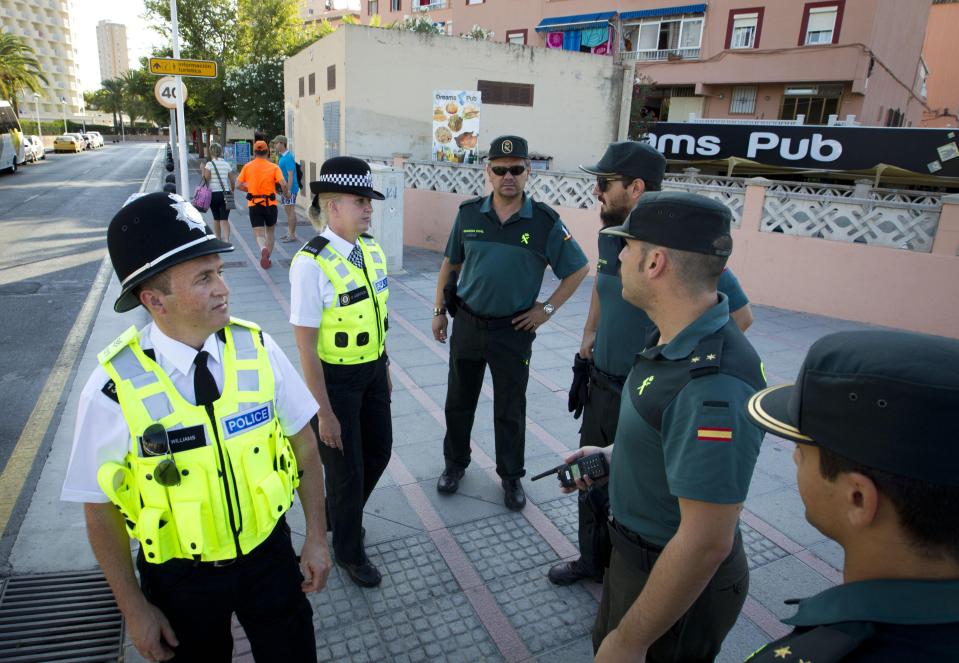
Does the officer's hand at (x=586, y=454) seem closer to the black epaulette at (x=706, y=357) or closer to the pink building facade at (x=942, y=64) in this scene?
the black epaulette at (x=706, y=357)

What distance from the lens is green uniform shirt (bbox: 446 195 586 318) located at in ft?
12.1

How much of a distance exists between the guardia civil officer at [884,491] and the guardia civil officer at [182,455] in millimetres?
1431

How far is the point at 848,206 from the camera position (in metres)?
8.09

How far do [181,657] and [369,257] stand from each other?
1850mm

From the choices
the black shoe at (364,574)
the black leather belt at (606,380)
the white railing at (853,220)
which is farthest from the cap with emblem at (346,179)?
the white railing at (853,220)

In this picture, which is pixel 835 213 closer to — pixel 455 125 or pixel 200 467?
pixel 455 125

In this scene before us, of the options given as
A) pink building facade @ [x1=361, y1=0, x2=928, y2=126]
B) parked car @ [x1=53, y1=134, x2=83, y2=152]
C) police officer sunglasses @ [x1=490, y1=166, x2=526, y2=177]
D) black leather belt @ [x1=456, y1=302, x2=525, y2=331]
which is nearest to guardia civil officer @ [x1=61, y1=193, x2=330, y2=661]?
black leather belt @ [x1=456, y1=302, x2=525, y2=331]

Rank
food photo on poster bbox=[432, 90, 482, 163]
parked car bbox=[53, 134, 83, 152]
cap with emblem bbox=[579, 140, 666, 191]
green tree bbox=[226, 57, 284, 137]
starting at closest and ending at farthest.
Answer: cap with emblem bbox=[579, 140, 666, 191]
food photo on poster bbox=[432, 90, 482, 163]
green tree bbox=[226, 57, 284, 137]
parked car bbox=[53, 134, 83, 152]

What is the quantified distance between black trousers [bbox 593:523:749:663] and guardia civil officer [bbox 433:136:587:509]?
1.91 m

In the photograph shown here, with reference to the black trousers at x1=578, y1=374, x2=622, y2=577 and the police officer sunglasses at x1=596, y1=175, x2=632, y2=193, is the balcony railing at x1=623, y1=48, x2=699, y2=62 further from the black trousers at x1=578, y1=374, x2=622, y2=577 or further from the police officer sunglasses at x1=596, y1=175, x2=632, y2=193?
the black trousers at x1=578, y1=374, x2=622, y2=577

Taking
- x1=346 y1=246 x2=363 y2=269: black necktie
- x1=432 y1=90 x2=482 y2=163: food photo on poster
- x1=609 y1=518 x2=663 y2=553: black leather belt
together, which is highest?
x1=432 y1=90 x2=482 y2=163: food photo on poster

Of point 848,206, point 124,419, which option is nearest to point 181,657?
point 124,419

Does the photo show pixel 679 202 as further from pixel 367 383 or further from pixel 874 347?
pixel 367 383

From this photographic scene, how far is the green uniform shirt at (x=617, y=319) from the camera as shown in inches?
112
